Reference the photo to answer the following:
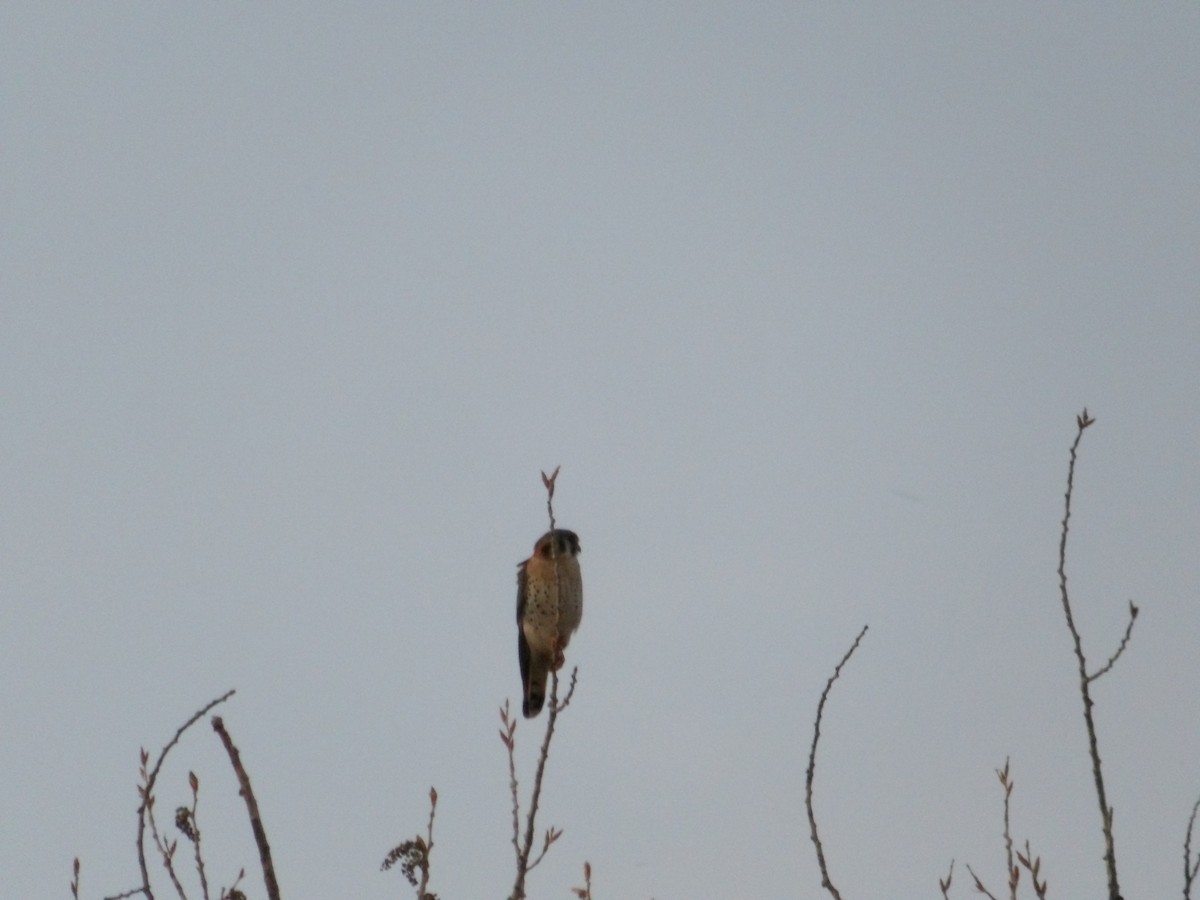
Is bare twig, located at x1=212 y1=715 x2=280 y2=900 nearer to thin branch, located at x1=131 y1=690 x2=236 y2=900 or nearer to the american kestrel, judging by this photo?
thin branch, located at x1=131 y1=690 x2=236 y2=900

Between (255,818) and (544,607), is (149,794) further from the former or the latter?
(544,607)

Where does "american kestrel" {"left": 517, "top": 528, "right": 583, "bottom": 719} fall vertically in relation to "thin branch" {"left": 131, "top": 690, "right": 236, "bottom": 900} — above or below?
above

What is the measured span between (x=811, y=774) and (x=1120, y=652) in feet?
2.91

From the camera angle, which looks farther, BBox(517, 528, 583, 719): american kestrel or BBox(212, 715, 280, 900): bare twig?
BBox(517, 528, 583, 719): american kestrel

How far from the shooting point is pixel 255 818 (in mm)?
2584

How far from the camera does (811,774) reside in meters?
3.53

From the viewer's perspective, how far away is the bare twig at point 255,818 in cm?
254

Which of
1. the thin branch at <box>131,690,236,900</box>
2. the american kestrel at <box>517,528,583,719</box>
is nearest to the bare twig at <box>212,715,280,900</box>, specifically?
the thin branch at <box>131,690,236,900</box>

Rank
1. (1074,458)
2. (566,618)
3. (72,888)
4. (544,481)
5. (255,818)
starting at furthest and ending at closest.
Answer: (566,618) < (544,481) < (1074,458) < (72,888) < (255,818)

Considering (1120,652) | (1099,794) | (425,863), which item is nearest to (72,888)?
(425,863)

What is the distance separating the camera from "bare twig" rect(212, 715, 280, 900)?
8.32 feet

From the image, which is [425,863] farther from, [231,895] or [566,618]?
[566,618]

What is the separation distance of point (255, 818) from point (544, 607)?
6.52 m

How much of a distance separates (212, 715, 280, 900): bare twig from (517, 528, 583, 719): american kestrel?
5.96m
